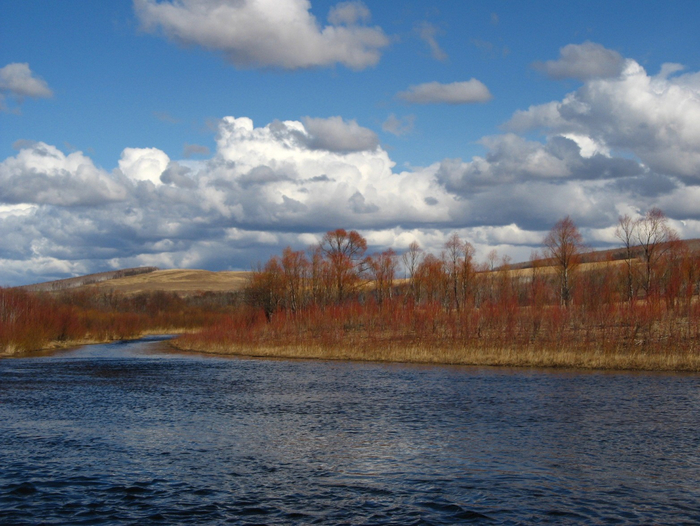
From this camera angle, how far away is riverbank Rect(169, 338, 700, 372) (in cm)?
3853

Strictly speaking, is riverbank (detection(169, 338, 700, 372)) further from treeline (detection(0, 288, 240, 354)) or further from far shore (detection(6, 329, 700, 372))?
treeline (detection(0, 288, 240, 354))

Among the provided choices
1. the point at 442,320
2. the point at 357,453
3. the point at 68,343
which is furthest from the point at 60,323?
the point at 357,453

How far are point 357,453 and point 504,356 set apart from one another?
26.5 metres

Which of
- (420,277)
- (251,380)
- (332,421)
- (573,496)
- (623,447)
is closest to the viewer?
(573,496)

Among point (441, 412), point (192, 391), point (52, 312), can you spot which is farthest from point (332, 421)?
point (52, 312)

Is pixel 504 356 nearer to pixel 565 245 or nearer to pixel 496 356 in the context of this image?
pixel 496 356

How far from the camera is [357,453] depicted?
61.2 ft

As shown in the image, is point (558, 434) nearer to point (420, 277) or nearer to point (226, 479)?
point (226, 479)

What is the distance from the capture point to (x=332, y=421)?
2358 cm

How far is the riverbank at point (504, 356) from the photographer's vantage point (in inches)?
1517

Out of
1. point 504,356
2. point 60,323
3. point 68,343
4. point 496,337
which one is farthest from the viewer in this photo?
point 68,343

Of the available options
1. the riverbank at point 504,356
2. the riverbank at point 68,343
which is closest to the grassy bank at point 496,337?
the riverbank at point 504,356

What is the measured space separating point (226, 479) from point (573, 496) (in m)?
8.40

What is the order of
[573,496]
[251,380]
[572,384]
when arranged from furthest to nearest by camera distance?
[251,380] → [572,384] → [573,496]
